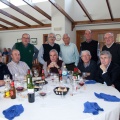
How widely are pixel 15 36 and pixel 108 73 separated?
25.1ft

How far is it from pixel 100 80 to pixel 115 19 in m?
4.35

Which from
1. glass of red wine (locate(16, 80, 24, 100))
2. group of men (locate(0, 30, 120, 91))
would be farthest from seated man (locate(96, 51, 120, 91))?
glass of red wine (locate(16, 80, 24, 100))

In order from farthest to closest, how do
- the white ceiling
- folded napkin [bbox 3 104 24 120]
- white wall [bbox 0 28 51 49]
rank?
white wall [bbox 0 28 51 49]
the white ceiling
folded napkin [bbox 3 104 24 120]

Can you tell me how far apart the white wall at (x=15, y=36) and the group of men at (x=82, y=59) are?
15.2ft

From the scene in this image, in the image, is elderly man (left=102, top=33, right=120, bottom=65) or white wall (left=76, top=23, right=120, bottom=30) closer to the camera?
elderly man (left=102, top=33, right=120, bottom=65)

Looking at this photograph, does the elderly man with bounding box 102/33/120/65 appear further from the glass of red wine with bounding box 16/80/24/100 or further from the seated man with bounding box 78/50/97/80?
the glass of red wine with bounding box 16/80/24/100

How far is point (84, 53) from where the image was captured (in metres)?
2.88

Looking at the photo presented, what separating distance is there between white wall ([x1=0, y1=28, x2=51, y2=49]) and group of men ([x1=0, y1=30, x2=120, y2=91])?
4.62 meters

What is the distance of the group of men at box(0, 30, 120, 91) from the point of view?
8.18 feet

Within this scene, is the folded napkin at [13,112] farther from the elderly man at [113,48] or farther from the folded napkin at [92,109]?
the elderly man at [113,48]

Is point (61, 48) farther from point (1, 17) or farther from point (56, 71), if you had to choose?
point (1, 17)

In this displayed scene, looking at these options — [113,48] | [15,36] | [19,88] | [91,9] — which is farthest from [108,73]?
[15,36]

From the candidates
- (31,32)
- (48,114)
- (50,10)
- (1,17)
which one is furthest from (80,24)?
(48,114)

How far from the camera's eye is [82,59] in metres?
2.96
